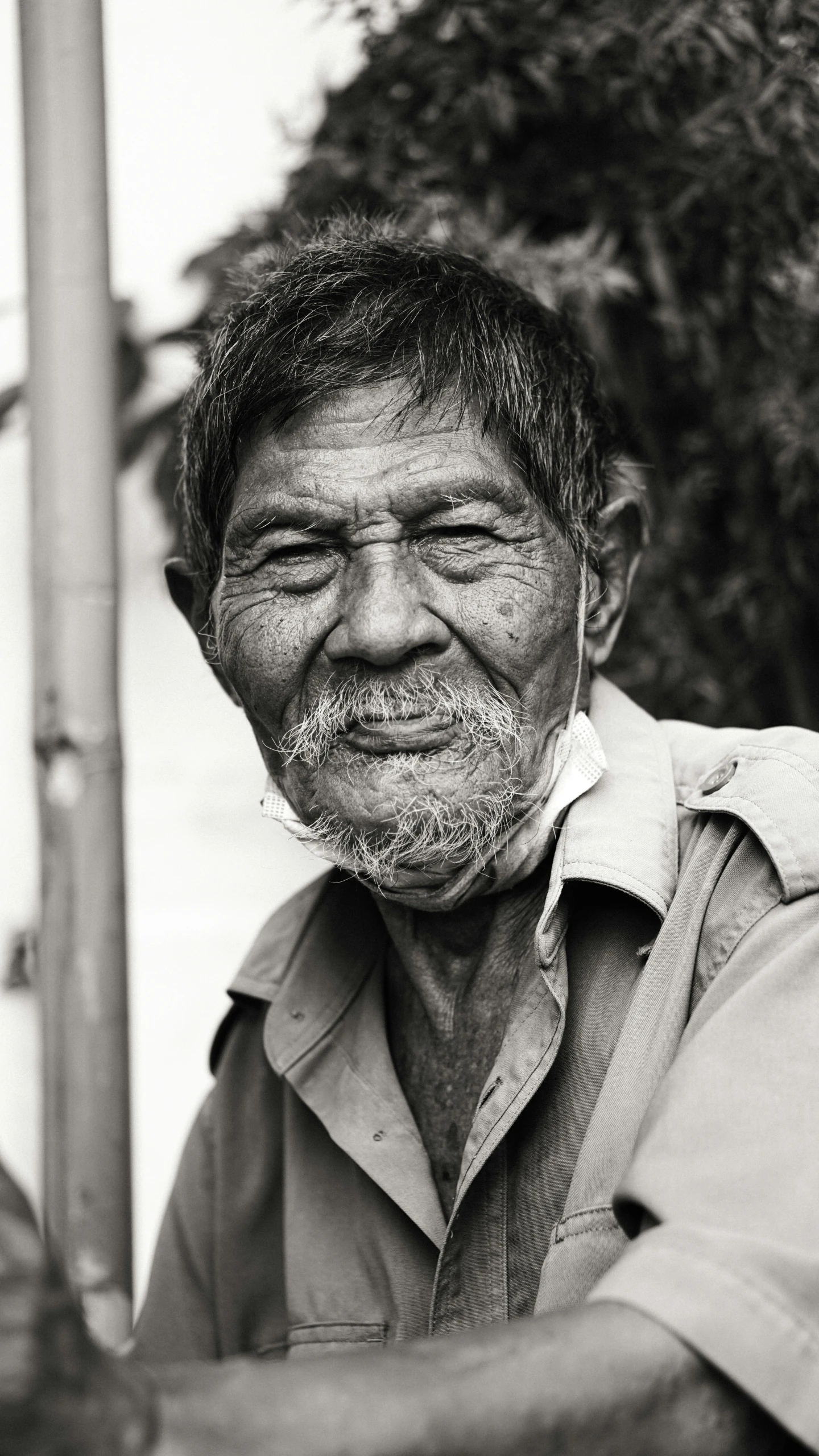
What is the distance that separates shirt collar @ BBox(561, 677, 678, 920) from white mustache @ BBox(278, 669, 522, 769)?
14 centimetres

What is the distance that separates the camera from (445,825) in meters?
1.82

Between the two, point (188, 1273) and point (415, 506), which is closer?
point (415, 506)

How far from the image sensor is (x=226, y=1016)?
231cm

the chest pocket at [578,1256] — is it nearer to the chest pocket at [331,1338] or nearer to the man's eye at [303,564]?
the chest pocket at [331,1338]

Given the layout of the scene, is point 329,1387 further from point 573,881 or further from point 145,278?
point 145,278

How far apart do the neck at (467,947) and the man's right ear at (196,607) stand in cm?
45

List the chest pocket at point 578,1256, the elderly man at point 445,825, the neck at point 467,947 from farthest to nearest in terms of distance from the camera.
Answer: the neck at point 467,947 < the elderly man at point 445,825 < the chest pocket at point 578,1256

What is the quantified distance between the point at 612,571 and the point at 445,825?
1.85 ft

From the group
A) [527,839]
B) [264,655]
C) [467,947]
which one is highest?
[264,655]

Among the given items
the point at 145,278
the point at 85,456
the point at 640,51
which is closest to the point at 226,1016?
the point at 85,456

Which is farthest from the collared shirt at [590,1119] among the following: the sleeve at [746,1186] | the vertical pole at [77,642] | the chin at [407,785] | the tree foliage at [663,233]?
the tree foliage at [663,233]

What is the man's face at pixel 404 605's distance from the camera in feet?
6.05

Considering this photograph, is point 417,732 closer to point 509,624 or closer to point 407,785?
point 407,785

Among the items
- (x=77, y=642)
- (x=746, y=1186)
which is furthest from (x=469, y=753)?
(x=746, y=1186)
